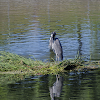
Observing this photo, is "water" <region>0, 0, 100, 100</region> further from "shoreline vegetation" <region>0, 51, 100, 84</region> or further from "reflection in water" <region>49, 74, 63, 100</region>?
"shoreline vegetation" <region>0, 51, 100, 84</region>

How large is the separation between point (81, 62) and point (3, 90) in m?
4.10

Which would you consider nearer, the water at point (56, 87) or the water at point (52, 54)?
the water at point (56, 87)

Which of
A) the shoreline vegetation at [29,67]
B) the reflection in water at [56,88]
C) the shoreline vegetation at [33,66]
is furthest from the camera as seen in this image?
the shoreline vegetation at [33,66]

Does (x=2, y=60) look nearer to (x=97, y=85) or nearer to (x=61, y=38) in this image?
(x=97, y=85)

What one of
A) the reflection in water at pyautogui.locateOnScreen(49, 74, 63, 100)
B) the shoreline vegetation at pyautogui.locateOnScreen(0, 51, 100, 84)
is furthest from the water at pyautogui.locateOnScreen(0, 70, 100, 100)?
the shoreline vegetation at pyautogui.locateOnScreen(0, 51, 100, 84)

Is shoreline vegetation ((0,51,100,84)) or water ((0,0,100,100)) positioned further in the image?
shoreline vegetation ((0,51,100,84))

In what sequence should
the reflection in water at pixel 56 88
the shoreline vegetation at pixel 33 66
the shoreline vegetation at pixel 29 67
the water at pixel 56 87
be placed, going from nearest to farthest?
the water at pixel 56 87, the reflection in water at pixel 56 88, the shoreline vegetation at pixel 29 67, the shoreline vegetation at pixel 33 66

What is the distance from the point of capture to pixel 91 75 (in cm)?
1009

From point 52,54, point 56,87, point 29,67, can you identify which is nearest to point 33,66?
point 29,67

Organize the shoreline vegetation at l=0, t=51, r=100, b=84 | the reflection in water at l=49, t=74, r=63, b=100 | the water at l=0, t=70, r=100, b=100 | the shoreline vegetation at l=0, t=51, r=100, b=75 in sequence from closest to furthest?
1. the water at l=0, t=70, r=100, b=100
2. the reflection in water at l=49, t=74, r=63, b=100
3. the shoreline vegetation at l=0, t=51, r=100, b=84
4. the shoreline vegetation at l=0, t=51, r=100, b=75

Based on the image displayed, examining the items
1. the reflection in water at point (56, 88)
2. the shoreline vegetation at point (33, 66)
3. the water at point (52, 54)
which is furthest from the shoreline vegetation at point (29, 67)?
the reflection in water at point (56, 88)

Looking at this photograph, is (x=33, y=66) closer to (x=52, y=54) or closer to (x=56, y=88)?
(x=56, y=88)

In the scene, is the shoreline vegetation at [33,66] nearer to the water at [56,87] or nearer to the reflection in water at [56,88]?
the water at [56,87]

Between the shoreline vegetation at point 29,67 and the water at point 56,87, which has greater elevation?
the shoreline vegetation at point 29,67
